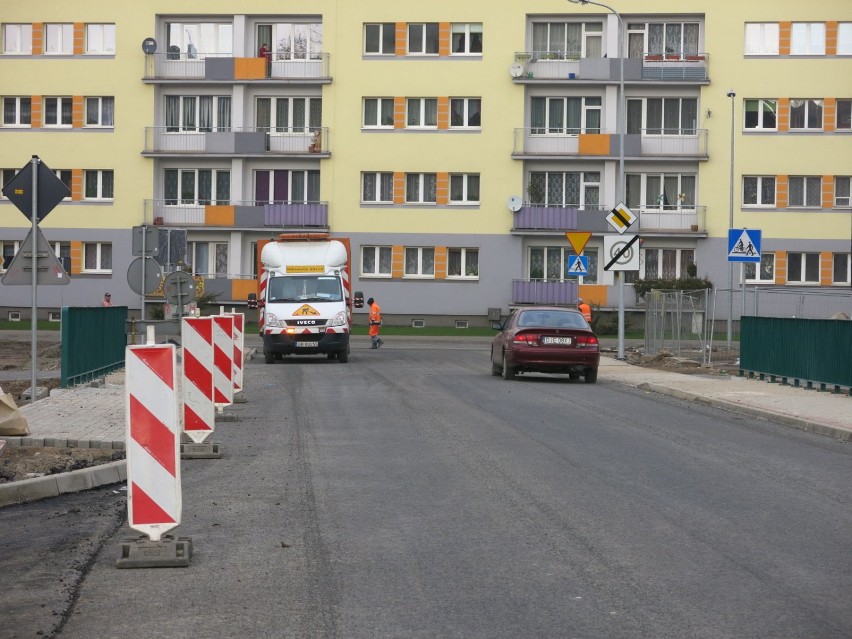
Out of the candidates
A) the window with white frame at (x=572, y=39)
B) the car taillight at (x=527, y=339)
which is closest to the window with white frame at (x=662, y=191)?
the window with white frame at (x=572, y=39)

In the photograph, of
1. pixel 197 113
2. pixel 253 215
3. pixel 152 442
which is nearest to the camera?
pixel 152 442

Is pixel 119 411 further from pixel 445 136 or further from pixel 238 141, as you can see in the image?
pixel 238 141

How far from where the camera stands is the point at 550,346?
25.3 metres

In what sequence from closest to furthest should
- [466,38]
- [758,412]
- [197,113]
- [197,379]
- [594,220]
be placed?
[197,379] → [758,412] → [594,220] → [466,38] → [197,113]

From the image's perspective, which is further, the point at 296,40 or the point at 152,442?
the point at 296,40

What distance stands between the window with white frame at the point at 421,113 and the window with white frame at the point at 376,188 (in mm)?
2380

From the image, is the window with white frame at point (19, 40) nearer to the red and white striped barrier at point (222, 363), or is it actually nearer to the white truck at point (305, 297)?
the white truck at point (305, 297)

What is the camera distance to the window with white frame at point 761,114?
5522cm

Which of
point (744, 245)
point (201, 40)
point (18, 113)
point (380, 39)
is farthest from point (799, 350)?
point (18, 113)

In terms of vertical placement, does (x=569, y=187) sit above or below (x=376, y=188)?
above

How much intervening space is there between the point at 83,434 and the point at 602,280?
44.5m

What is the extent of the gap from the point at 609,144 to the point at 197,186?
1755 cm

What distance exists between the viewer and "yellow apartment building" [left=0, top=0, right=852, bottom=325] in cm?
5512

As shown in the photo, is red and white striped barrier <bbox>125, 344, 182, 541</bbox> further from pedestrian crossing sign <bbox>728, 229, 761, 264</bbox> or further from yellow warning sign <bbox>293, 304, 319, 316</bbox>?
yellow warning sign <bbox>293, 304, 319, 316</bbox>
